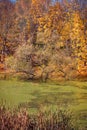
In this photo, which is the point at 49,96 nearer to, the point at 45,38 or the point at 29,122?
the point at 29,122

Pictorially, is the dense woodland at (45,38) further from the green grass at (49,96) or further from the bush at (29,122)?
the bush at (29,122)

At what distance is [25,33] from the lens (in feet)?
163

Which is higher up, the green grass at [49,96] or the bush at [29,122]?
the bush at [29,122]

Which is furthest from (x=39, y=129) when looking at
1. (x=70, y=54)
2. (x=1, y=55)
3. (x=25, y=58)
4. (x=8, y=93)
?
(x=1, y=55)

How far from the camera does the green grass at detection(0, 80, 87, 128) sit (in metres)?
22.0

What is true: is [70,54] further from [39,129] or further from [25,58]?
[39,129]

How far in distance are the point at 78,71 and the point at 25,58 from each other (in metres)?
5.57

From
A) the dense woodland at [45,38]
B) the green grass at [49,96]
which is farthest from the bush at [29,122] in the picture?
the dense woodland at [45,38]

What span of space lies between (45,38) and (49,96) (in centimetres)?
1756

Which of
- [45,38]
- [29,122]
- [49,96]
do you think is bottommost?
[49,96]

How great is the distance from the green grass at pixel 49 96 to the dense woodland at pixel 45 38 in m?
3.07

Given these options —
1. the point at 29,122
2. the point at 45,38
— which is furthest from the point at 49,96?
the point at 45,38

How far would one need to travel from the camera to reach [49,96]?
28.0 m

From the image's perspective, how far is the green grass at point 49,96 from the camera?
867 inches
